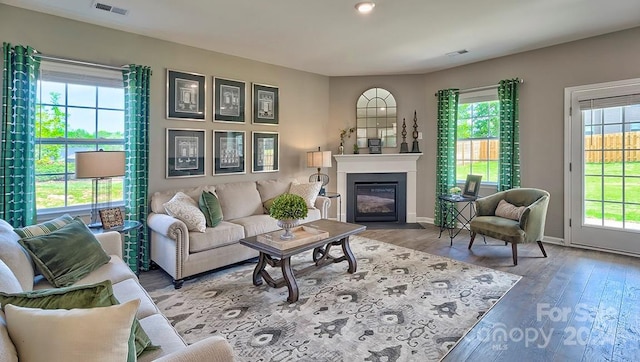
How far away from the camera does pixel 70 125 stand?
342 centimetres

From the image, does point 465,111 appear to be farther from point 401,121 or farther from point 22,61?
point 22,61

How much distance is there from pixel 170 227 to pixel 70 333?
226 centimetres

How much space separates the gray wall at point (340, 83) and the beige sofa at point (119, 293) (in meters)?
1.82

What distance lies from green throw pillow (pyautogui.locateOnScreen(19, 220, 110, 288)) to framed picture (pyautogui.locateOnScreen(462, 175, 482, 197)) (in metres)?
4.53

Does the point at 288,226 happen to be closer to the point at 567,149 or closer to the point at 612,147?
the point at 567,149

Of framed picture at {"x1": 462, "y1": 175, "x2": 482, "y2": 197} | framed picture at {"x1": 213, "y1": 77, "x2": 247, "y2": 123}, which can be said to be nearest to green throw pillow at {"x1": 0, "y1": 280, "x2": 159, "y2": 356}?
framed picture at {"x1": 213, "y1": 77, "x2": 247, "y2": 123}

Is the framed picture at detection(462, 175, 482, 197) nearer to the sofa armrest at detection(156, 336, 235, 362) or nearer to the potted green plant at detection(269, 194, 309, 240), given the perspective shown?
the potted green plant at detection(269, 194, 309, 240)

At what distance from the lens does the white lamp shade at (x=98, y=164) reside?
2928 mm

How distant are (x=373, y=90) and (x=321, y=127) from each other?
1182 millimetres

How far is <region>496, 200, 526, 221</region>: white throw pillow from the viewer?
406 cm

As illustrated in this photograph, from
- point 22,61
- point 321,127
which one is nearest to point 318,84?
point 321,127

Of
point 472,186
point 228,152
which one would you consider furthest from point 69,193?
point 472,186

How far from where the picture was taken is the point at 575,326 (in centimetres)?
242

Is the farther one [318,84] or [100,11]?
[318,84]
